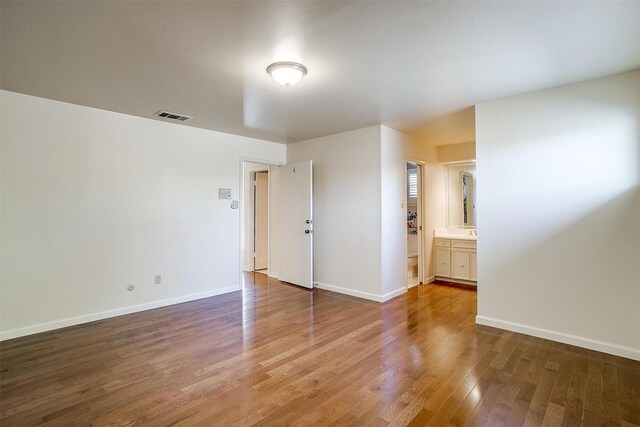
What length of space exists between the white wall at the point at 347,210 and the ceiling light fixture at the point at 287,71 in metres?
2.08

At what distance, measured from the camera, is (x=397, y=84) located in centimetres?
305

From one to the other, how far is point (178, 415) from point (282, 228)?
387cm

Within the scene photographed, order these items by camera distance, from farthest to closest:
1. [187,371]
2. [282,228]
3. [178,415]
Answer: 1. [282,228]
2. [187,371]
3. [178,415]

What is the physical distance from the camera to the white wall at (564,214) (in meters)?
2.79

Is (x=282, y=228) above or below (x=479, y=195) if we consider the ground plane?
below

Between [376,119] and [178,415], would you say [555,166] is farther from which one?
[178,415]

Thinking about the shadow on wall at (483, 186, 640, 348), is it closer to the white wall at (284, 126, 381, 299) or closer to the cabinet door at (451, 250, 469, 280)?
the white wall at (284, 126, 381, 299)

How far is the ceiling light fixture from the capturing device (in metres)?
2.59

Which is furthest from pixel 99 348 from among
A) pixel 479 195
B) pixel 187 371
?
pixel 479 195

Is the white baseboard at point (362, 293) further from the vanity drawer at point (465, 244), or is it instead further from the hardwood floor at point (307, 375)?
the vanity drawer at point (465, 244)

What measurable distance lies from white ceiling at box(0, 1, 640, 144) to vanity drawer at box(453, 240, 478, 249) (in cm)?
252

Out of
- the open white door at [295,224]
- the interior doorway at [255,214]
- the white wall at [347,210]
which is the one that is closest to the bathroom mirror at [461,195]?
the white wall at [347,210]

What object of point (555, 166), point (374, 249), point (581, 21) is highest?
point (581, 21)

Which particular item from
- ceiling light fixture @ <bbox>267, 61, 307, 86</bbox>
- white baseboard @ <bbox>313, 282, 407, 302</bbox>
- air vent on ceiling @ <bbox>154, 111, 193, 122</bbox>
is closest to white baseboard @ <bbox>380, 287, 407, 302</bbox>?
white baseboard @ <bbox>313, 282, 407, 302</bbox>
